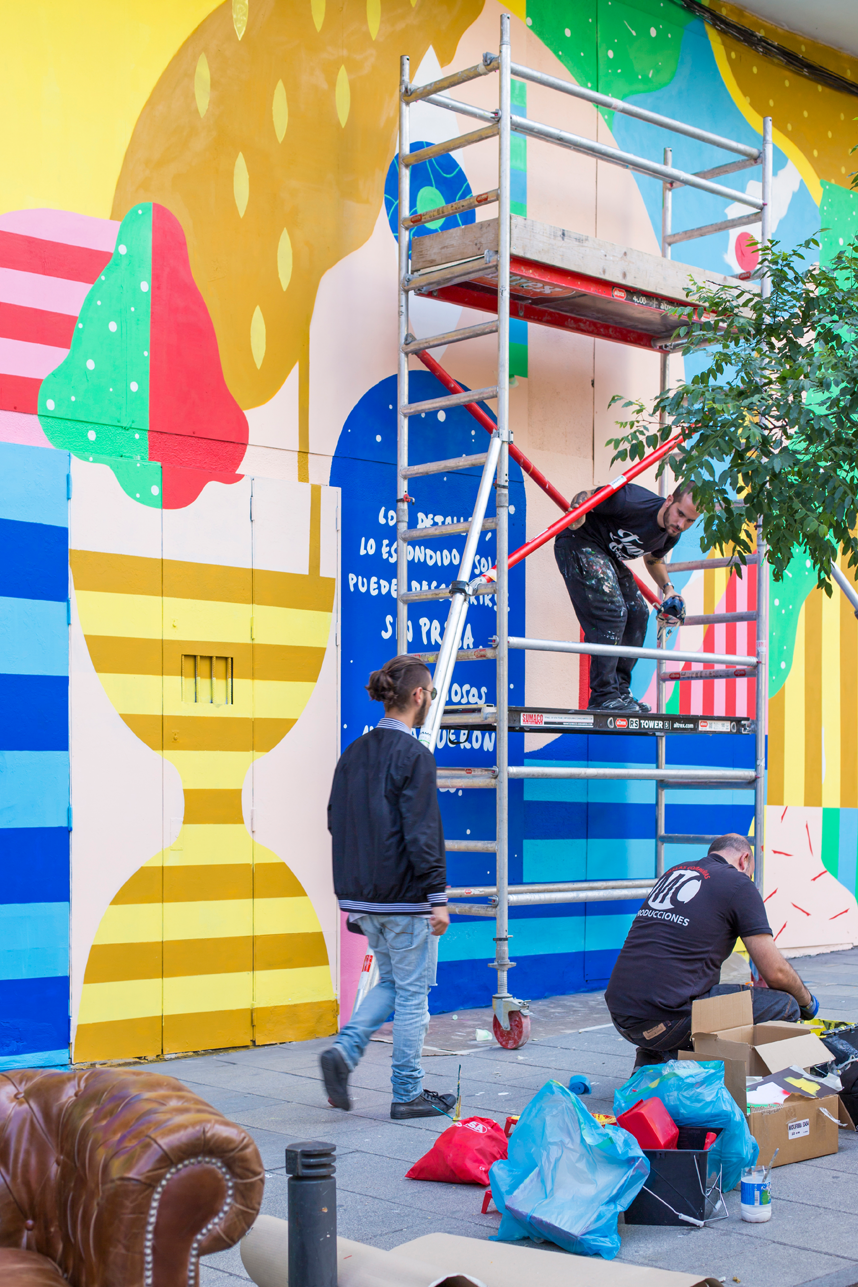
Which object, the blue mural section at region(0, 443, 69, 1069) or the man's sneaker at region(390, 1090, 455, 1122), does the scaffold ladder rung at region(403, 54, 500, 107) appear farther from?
the man's sneaker at region(390, 1090, 455, 1122)

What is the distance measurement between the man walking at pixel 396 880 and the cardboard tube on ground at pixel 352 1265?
72.3 inches

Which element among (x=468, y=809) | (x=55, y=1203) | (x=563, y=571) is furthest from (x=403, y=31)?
(x=55, y=1203)

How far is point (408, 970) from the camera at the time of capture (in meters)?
5.45

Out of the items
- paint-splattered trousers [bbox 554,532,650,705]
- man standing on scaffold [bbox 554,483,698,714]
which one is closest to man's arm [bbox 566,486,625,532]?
man standing on scaffold [bbox 554,483,698,714]

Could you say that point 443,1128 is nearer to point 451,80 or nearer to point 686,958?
point 686,958

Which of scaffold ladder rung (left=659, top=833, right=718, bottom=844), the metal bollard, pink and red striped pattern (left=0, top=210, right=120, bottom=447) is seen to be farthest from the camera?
scaffold ladder rung (left=659, top=833, right=718, bottom=844)

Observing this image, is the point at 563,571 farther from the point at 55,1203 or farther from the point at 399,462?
the point at 55,1203

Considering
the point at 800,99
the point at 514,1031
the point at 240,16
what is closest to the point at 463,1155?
the point at 514,1031

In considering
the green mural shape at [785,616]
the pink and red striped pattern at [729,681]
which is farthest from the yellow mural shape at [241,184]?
the green mural shape at [785,616]

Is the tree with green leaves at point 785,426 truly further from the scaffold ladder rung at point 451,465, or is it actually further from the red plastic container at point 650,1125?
the red plastic container at point 650,1125

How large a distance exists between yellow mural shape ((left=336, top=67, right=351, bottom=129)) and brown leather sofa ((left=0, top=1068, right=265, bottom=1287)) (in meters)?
6.04

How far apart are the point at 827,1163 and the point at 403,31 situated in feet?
21.3

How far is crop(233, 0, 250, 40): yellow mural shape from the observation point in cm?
716

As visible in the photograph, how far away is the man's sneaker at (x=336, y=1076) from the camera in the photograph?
5.34m
